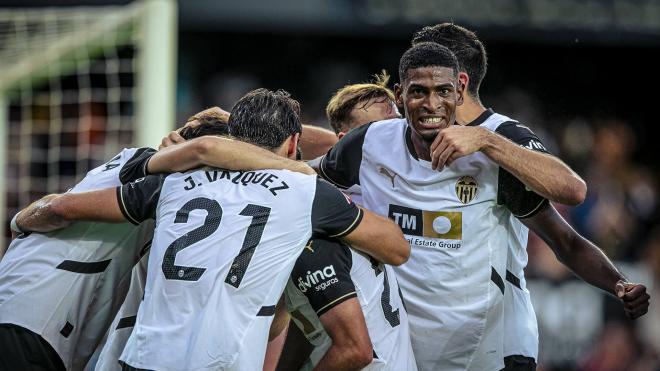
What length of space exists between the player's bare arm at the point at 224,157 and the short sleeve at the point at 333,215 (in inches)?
8.1

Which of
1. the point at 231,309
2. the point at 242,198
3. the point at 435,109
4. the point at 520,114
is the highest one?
the point at 435,109

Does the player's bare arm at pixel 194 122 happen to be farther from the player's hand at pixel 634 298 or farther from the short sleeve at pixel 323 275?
the player's hand at pixel 634 298

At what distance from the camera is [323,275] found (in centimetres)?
443

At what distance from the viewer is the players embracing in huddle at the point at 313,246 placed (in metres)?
4.34

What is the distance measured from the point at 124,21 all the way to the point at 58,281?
4477 millimetres

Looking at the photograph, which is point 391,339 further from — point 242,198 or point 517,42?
point 517,42

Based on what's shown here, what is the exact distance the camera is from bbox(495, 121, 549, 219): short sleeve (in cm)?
486

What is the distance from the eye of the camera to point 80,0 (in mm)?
11203

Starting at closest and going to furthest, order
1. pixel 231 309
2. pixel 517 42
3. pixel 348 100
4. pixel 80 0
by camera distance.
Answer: pixel 231 309 < pixel 348 100 < pixel 80 0 < pixel 517 42

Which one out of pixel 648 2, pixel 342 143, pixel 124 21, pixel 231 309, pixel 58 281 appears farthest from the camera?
pixel 648 2

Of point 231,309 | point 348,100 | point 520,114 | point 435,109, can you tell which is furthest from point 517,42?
point 231,309

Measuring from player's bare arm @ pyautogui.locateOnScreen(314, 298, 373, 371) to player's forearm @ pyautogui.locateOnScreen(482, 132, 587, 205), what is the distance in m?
0.88

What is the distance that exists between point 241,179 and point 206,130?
735 mm

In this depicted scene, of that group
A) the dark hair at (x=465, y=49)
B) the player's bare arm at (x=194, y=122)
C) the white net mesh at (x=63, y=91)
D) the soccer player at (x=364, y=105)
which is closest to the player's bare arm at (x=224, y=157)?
the player's bare arm at (x=194, y=122)
